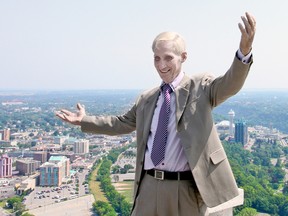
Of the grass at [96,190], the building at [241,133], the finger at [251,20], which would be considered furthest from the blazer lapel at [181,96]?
the building at [241,133]

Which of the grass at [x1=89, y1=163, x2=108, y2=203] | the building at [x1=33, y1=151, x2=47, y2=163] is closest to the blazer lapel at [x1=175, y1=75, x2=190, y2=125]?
the grass at [x1=89, y1=163, x2=108, y2=203]

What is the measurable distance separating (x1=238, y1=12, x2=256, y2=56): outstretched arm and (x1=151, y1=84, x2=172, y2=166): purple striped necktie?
8.9 inches

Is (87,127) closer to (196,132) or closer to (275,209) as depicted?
(196,132)

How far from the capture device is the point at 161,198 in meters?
0.98

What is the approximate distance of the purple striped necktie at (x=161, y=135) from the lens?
985 millimetres

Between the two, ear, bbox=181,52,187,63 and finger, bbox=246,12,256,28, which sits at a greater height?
finger, bbox=246,12,256,28

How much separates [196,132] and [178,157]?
0.22ft

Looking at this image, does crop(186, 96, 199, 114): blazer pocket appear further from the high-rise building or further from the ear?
the high-rise building

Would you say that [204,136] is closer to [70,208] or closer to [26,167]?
[70,208]

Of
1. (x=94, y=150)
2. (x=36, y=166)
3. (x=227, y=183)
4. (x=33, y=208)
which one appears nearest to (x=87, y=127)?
(x=227, y=183)

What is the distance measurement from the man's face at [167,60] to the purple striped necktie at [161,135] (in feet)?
0.18

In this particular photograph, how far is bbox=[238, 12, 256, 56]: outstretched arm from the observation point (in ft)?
2.75

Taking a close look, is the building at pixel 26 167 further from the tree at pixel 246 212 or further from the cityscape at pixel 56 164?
the tree at pixel 246 212

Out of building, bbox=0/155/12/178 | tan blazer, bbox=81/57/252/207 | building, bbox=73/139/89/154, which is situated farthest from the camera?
building, bbox=73/139/89/154
